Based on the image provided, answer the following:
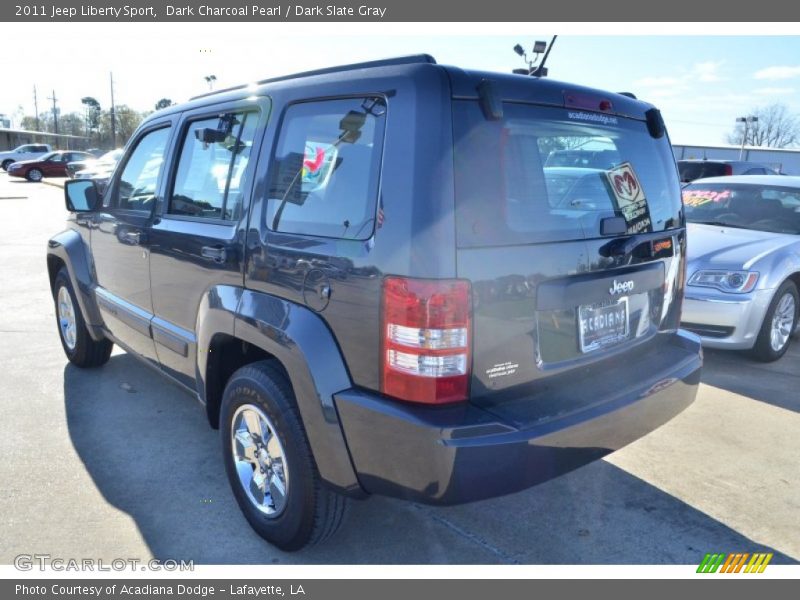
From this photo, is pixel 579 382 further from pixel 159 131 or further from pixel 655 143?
pixel 159 131

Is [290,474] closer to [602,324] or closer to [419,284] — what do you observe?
[419,284]

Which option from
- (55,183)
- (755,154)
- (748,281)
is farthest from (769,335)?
(755,154)

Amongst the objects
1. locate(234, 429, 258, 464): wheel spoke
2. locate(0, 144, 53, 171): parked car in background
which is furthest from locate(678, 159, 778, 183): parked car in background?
locate(0, 144, 53, 171): parked car in background

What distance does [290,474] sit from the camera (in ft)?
8.27

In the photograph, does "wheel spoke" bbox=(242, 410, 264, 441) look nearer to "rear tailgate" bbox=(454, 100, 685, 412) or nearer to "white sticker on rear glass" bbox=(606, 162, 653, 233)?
"rear tailgate" bbox=(454, 100, 685, 412)

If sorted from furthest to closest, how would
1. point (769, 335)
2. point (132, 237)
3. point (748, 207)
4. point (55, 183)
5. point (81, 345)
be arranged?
point (55, 183)
point (748, 207)
point (769, 335)
point (81, 345)
point (132, 237)

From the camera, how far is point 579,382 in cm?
252

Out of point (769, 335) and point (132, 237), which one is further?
point (769, 335)

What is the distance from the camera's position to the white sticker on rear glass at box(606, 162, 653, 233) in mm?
2727

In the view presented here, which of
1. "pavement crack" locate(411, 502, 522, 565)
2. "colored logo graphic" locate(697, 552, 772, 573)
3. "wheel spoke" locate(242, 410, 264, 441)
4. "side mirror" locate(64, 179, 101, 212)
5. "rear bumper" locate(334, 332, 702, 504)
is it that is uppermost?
"side mirror" locate(64, 179, 101, 212)

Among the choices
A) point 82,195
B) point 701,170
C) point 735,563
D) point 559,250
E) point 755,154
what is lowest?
point 735,563

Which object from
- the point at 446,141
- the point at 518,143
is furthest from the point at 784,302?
the point at 446,141

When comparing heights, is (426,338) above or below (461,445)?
above

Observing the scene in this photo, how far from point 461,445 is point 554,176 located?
3.88ft
